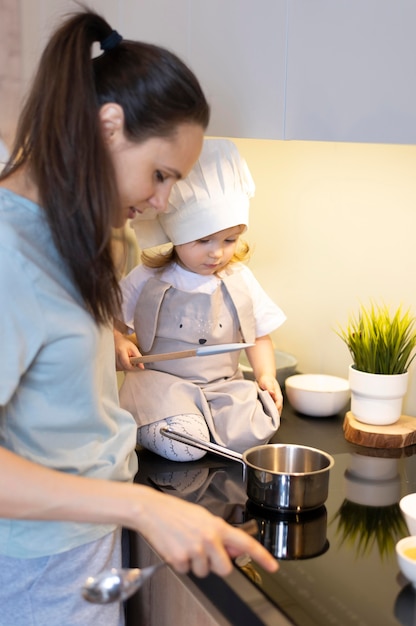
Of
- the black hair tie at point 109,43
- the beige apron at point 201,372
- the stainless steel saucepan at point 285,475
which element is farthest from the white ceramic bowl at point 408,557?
the black hair tie at point 109,43

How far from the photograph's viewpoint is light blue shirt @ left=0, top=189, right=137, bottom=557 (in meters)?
0.80

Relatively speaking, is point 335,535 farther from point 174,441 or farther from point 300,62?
point 300,62

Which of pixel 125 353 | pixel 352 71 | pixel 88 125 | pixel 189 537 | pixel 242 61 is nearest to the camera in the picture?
pixel 189 537

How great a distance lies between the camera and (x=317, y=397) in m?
1.42

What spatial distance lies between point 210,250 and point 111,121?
0.47 m

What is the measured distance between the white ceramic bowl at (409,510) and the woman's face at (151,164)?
1.59 feet

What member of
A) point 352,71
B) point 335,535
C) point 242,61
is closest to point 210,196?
point 242,61

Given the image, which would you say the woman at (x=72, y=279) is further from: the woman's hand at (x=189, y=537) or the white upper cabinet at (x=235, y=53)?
the white upper cabinet at (x=235, y=53)

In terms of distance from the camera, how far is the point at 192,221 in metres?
→ 1.25

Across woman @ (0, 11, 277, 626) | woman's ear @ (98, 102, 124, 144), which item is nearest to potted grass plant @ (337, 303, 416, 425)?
woman @ (0, 11, 277, 626)

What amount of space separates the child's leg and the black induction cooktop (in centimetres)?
2

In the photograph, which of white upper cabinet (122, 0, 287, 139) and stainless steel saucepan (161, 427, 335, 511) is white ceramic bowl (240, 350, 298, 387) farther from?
white upper cabinet (122, 0, 287, 139)

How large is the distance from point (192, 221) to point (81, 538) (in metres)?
0.53

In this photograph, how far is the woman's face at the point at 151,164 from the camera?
2.80 ft
